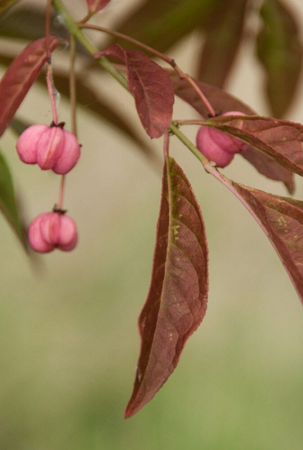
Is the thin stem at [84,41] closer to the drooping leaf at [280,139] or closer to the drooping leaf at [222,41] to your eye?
the drooping leaf at [280,139]

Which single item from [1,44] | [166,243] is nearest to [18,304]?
[1,44]

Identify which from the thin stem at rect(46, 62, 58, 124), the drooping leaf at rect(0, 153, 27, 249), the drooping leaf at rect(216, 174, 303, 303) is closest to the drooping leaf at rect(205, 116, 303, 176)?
the drooping leaf at rect(216, 174, 303, 303)

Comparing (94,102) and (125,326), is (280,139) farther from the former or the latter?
(125,326)

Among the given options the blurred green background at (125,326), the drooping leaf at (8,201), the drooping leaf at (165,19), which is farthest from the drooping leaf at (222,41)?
the blurred green background at (125,326)

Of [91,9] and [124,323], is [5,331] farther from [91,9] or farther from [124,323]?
[91,9]

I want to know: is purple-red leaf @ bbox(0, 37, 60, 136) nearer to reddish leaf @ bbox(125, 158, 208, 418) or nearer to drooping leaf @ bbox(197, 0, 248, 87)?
reddish leaf @ bbox(125, 158, 208, 418)

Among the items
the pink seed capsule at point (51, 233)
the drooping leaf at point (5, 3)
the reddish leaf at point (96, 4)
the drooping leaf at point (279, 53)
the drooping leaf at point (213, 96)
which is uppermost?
the drooping leaf at point (279, 53)

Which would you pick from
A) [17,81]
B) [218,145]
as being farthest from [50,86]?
[218,145]
